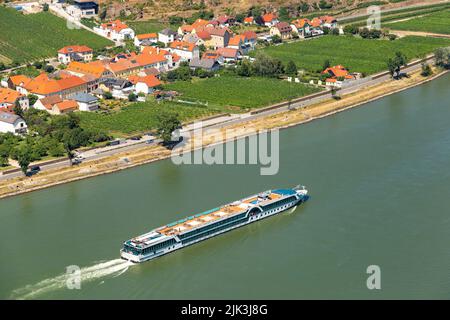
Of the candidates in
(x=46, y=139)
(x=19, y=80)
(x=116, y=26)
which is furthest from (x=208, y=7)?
(x=46, y=139)

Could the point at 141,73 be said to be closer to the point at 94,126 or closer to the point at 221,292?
the point at 94,126

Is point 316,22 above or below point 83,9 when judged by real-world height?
below

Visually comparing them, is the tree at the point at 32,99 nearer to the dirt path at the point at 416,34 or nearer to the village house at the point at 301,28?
the village house at the point at 301,28

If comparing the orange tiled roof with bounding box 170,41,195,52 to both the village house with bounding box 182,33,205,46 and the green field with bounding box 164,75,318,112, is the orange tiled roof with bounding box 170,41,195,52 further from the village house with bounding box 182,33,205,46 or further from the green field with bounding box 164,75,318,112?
the green field with bounding box 164,75,318,112

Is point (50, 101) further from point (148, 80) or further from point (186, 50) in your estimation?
point (186, 50)

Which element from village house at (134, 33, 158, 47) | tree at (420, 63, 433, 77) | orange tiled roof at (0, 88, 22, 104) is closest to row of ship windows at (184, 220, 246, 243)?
orange tiled roof at (0, 88, 22, 104)

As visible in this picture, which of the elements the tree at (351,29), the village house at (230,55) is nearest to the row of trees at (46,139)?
the village house at (230,55)

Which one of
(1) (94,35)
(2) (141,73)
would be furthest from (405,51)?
(1) (94,35)
